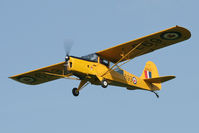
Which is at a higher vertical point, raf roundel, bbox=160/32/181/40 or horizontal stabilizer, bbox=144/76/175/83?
raf roundel, bbox=160/32/181/40

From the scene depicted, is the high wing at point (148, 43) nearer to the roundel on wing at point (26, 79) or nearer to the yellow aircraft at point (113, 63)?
the yellow aircraft at point (113, 63)

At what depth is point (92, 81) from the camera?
2053 cm

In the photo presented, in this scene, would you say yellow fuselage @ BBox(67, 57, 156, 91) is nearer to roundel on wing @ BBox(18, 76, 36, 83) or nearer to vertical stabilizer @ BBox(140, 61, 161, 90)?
vertical stabilizer @ BBox(140, 61, 161, 90)

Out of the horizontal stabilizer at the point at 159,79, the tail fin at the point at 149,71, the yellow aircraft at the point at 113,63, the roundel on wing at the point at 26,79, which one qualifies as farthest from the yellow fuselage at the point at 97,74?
the roundel on wing at the point at 26,79

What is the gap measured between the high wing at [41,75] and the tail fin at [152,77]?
4771 millimetres

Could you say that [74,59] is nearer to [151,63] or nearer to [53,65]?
[53,65]

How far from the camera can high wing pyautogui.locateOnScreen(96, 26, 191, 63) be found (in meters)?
19.8

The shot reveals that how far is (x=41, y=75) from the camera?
2398cm

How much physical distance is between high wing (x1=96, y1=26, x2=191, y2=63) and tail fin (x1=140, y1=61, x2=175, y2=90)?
2.68m

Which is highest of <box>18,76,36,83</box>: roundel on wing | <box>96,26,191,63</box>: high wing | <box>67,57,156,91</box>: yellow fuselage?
<box>96,26,191,63</box>: high wing

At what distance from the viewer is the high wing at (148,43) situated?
19.8 m

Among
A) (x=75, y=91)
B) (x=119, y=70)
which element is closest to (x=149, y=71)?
(x=119, y=70)

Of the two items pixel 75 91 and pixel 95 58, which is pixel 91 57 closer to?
pixel 95 58

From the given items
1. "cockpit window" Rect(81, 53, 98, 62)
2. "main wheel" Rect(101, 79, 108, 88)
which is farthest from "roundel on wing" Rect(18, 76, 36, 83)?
"main wheel" Rect(101, 79, 108, 88)
